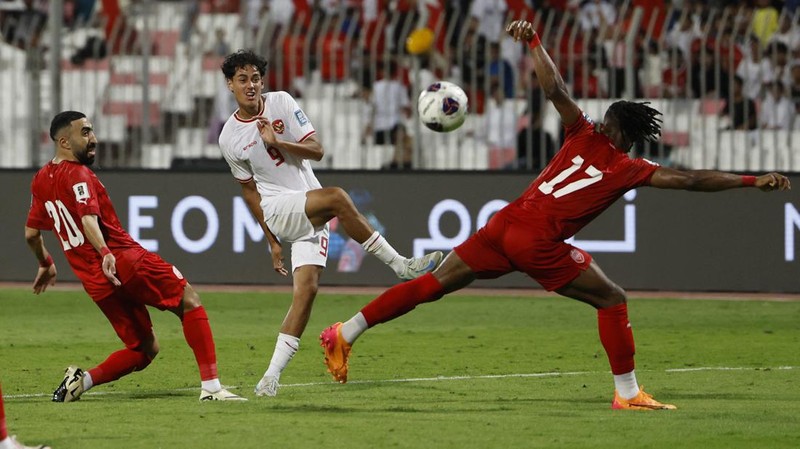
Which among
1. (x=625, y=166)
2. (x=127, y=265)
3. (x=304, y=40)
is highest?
(x=304, y=40)

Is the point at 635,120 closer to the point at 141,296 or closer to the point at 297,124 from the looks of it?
the point at 297,124

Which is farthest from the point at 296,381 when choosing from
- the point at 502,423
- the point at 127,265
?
the point at 502,423

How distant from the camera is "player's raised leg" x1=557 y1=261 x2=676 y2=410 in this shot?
8266 millimetres

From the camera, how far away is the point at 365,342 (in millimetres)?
12141

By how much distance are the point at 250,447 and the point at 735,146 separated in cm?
1054

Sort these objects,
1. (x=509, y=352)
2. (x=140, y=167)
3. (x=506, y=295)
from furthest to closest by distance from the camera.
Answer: (x=140, y=167)
(x=506, y=295)
(x=509, y=352)

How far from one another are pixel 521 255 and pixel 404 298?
75cm

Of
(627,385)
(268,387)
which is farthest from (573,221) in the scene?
(268,387)

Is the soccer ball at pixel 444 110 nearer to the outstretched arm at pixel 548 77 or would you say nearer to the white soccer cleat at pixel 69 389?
the outstretched arm at pixel 548 77

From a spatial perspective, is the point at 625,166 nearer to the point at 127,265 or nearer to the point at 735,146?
the point at 127,265

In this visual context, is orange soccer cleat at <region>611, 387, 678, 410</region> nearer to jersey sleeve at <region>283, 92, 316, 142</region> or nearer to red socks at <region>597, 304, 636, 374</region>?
red socks at <region>597, 304, 636, 374</region>

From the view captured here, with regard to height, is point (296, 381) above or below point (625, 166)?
below

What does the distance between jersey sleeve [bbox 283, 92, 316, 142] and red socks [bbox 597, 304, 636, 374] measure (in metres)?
2.13

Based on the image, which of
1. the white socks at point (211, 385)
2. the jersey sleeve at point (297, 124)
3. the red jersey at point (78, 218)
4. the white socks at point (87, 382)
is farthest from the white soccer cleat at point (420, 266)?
the white socks at point (87, 382)
